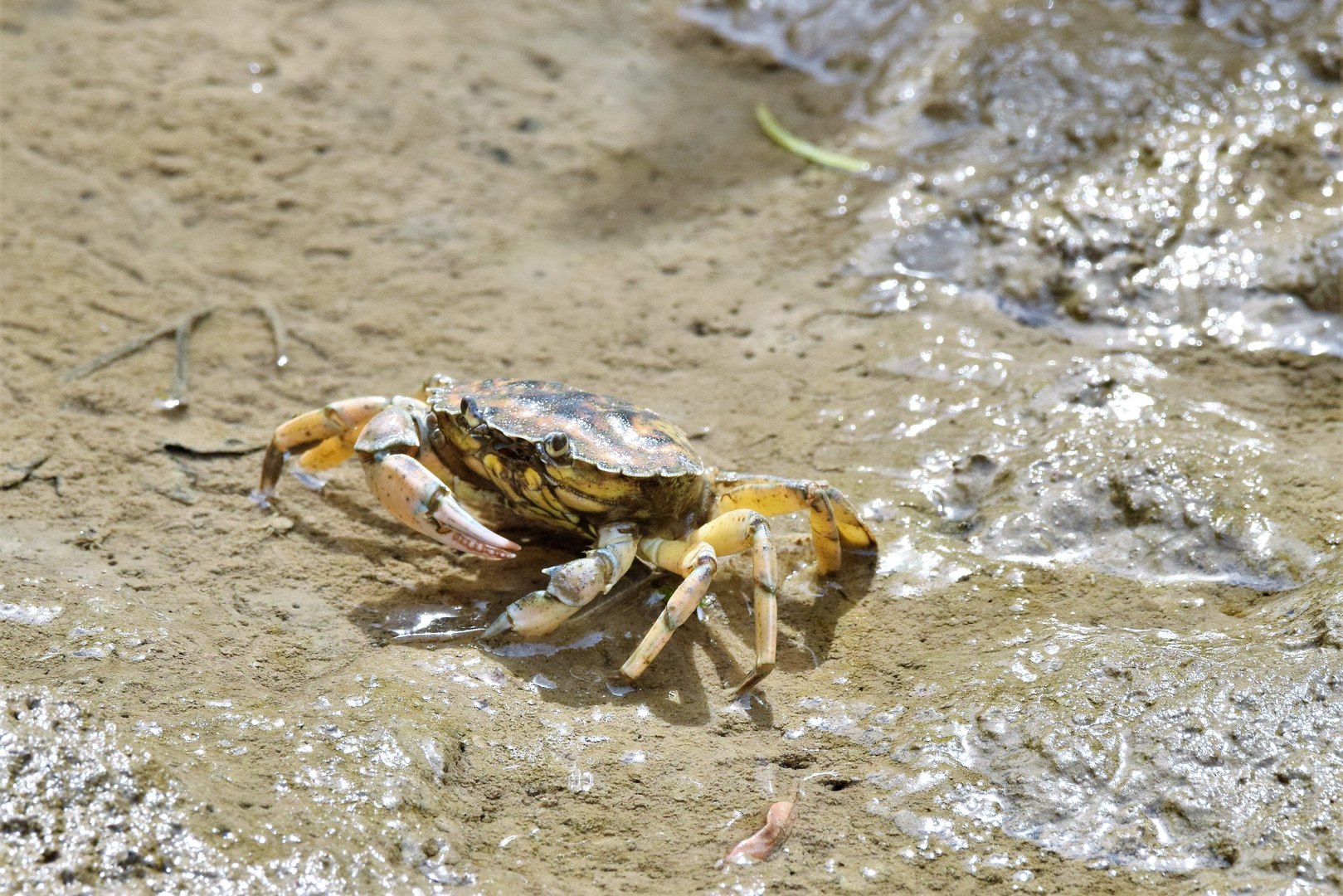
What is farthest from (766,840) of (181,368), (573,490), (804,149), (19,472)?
(804,149)

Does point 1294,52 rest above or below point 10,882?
above

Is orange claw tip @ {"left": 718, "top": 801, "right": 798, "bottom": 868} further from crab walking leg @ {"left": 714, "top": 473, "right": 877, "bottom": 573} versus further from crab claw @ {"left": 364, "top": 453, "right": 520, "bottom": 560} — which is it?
crab claw @ {"left": 364, "top": 453, "right": 520, "bottom": 560}

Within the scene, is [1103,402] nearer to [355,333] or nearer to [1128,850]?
[1128,850]

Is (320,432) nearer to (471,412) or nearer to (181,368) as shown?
(471,412)

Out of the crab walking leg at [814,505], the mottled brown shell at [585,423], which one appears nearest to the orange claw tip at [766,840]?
the crab walking leg at [814,505]

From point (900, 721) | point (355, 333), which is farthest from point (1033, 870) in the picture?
point (355, 333)
